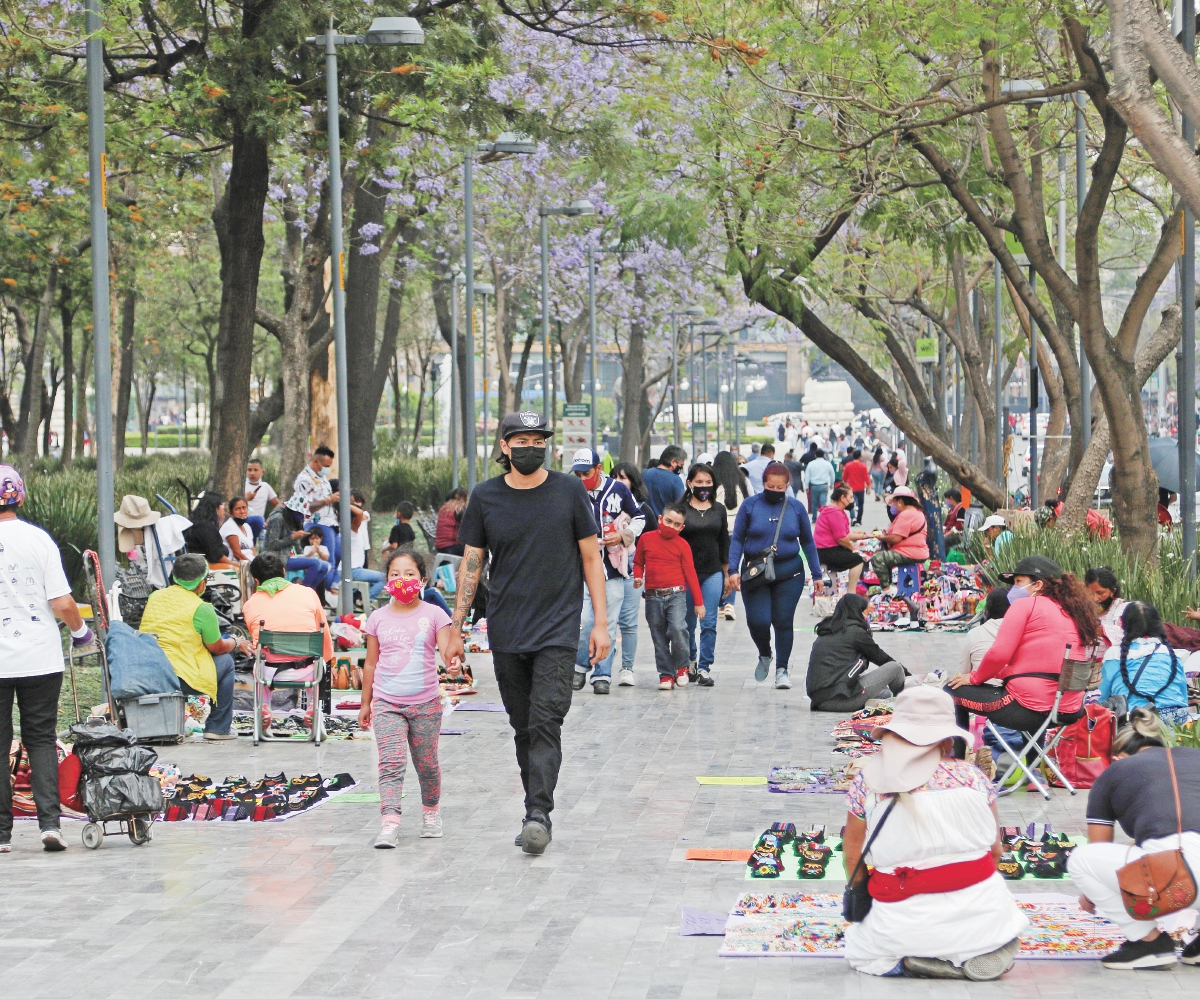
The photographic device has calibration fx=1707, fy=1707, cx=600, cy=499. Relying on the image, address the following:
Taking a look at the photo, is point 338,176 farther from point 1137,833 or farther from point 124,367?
point 124,367

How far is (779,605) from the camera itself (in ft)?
43.3

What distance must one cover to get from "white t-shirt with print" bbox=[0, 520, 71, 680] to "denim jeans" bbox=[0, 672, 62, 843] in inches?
4.3

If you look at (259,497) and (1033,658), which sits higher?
(259,497)

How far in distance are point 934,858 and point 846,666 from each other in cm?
639

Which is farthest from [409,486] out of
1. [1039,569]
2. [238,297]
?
[1039,569]

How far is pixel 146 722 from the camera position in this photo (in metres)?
10.5

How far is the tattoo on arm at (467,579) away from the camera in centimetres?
776

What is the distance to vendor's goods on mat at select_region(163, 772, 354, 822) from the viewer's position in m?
8.68

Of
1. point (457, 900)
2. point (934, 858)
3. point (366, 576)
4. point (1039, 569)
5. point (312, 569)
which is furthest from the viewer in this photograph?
Answer: point (366, 576)

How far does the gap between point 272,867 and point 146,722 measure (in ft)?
10.8

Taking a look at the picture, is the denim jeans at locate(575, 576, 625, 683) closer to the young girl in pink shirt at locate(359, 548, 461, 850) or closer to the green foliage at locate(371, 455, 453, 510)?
the young girl in pink shirt at locate(359, 548, 461, 850)

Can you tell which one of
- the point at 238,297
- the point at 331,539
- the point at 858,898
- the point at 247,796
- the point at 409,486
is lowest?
the point at 247,796

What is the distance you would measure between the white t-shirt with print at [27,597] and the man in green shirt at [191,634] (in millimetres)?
2912

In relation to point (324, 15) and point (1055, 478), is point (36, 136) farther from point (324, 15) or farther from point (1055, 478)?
point (1055, 478)
